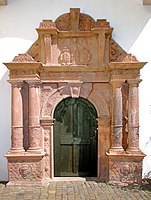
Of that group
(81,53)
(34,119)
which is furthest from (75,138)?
(81,53)

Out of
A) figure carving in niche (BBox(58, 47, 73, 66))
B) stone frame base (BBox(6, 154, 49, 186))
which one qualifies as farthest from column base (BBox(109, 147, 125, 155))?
figure carving in niche (BBox(58, 47, 73, 66))

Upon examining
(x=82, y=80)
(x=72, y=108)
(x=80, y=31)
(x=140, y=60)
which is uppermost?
(x=80, y=31)

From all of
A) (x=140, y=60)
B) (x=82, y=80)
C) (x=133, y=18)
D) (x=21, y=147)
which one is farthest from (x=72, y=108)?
(x=133, y=18)

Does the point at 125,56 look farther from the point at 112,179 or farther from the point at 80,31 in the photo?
the point at 112,179

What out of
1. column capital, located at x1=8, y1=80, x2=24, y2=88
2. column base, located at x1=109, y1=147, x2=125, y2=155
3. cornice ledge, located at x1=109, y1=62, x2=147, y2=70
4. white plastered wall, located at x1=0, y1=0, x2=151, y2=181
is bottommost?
column base, located at x1=109, y1=147, x2=125, y2=155

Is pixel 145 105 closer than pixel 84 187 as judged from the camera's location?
No

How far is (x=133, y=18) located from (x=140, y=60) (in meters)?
1.04

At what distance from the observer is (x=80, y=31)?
264 inches

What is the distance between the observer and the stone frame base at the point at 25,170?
6.41 m

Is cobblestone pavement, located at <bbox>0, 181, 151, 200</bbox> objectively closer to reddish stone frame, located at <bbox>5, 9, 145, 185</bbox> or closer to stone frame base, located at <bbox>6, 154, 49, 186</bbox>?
stone frame base, located at <bbox>6, 154, 49, 186</bbox>

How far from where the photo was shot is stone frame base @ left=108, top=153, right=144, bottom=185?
21.3 ft

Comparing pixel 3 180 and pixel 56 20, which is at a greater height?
pixel 56 20

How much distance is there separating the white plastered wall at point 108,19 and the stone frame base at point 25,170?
126cm

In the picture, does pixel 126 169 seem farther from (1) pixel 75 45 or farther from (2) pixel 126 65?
(1) pixel 75 45
